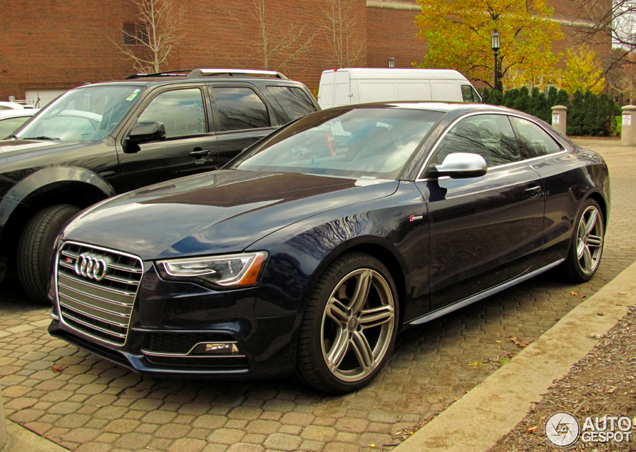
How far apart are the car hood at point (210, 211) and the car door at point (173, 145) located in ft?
6.10

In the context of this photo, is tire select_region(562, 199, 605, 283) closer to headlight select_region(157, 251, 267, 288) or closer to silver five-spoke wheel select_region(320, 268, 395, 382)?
silver five-spoke wheel select_region(320, 268, 395, 382)

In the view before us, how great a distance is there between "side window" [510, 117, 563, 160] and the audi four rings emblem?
3376 millimetres

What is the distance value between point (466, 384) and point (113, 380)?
6.80 ft

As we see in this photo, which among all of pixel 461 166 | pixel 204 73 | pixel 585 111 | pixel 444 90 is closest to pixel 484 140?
pixel 461 166

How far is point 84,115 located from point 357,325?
4.12 m

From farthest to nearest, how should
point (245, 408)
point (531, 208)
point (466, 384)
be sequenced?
point (531, 208) → point (466, 384) → point (245, 408)

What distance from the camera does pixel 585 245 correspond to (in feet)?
18.4

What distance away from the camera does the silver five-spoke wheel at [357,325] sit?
3.38 meters

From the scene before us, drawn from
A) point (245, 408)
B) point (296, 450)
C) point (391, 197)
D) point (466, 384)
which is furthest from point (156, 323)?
point (466, 384)

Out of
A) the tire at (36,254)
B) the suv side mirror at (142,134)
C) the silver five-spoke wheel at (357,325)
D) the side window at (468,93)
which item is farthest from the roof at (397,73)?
the silver five-spoke wheel at (357,325)

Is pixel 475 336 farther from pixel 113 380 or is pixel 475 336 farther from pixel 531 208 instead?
pixel 113 380

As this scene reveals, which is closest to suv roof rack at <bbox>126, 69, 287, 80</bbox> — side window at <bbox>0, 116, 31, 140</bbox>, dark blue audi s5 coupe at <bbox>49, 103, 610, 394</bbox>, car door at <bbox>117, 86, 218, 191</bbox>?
car door at <bbox>117, 86, 218, 191</bbox>

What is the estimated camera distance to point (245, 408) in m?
3.34

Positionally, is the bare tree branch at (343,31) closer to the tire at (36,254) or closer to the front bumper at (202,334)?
the tire at (36,254)
